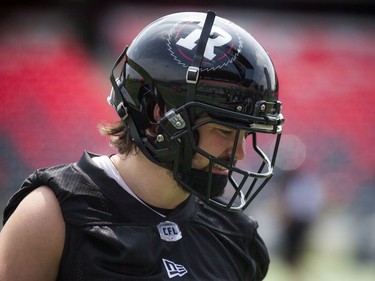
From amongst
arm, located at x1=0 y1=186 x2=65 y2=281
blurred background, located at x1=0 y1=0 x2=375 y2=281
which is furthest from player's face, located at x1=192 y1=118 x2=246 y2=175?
blurred background, located at x1=0 y1=0 x2=375 y2=281

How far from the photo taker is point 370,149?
8523mm

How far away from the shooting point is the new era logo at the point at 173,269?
1.96 metres

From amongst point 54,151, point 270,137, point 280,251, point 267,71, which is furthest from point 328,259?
point 267,71

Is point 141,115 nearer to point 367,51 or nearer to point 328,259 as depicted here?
point 328,259

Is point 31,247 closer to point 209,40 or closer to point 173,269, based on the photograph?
point 173,269

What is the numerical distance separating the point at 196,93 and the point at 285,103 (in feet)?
22.5

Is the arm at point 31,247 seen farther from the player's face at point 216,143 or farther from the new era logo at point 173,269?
the player's face at point 216,143

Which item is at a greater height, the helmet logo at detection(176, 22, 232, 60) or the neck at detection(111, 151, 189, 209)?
the helmet logo at detection(176, 22, 232, 60)

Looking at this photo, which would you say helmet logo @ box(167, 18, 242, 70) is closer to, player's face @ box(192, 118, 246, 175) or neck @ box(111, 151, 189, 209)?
player's face @ box(192, 118, 246, 175)

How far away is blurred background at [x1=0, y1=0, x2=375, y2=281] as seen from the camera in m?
7.39

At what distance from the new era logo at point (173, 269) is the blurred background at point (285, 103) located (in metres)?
4.95

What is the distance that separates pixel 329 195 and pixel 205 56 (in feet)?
20.3

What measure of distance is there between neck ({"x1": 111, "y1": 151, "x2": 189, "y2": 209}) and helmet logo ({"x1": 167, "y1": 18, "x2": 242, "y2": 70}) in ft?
1.00

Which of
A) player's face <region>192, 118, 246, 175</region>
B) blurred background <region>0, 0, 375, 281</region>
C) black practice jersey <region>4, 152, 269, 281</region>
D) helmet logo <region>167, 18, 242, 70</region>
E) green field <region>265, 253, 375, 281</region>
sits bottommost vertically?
green field <region>265, 253, 375, 281</region>
